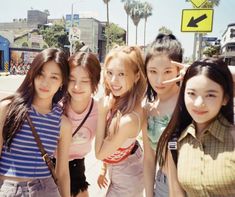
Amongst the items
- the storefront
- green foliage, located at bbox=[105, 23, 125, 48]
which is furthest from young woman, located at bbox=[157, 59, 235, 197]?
green foliage, located at bbox=[105, 23, 125, 48]

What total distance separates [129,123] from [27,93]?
766mm

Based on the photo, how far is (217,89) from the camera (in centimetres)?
155

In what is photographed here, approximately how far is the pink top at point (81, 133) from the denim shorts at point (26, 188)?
20.8 inches

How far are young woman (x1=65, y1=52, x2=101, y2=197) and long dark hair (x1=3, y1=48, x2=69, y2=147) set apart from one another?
0.14m

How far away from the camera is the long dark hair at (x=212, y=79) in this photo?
5.15ft

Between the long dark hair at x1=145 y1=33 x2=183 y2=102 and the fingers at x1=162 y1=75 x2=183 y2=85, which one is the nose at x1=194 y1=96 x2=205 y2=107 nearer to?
the fingers at x1=162 y1=75 x2=183 y2=85

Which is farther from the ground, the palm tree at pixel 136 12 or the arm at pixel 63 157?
the palm tree at pixel 136 12

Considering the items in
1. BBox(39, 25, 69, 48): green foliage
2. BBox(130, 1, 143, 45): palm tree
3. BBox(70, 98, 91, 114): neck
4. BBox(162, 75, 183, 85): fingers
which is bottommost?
BBox(70, 98, 91, 114): neck

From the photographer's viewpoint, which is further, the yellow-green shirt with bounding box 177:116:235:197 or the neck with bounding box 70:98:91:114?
the neck with bounding box 70:98:91:114

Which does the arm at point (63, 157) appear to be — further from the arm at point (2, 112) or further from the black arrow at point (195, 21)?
the black arrow at point (195, 21)

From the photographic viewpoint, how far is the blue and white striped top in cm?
186

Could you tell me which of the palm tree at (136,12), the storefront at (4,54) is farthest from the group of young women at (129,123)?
the palm tree at (136,12)

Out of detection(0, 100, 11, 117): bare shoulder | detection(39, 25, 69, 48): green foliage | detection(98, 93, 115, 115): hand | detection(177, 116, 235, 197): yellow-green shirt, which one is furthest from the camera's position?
detection(39, 25, 69, 48): green foliage

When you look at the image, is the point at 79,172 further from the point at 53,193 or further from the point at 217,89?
the point at 217,89
